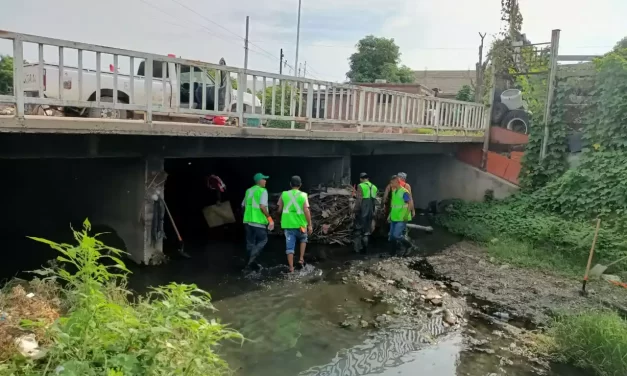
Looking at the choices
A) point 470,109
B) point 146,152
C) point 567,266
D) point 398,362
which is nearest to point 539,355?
point 398,362

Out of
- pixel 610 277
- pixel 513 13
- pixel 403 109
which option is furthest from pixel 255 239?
pixel 513 13

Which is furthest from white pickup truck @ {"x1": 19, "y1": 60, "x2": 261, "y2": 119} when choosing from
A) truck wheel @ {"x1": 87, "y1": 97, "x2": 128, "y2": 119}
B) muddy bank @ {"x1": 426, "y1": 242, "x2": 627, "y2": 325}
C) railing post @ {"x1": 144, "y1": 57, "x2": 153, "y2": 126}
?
muddy bank @ {"x1": 426, "y1": 242, "x2": 627, "y2": 325}

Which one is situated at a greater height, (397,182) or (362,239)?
(397,182)

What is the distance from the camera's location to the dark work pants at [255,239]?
838cm

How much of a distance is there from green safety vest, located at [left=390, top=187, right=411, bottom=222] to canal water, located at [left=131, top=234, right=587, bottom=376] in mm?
1734

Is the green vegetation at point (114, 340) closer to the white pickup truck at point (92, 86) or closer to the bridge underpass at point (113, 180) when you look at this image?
the bridge underpass at point (113, 180)

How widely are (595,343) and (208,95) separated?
7.91 meters

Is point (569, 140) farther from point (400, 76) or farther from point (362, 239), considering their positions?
point (400, 76)

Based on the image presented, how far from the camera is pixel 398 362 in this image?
5.46 meters

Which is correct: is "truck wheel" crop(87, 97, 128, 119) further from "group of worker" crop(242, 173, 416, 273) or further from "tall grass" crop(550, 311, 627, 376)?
"tall grass" crop(550, 311, 627, 376)

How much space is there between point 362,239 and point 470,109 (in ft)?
21.0

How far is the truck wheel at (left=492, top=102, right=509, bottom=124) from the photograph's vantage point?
15008mm

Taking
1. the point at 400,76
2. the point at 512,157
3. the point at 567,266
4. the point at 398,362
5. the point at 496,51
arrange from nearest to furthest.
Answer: the point at 398,362, the point at 567,266, the point at 512,157, the point at 496,51, the point at 400,76

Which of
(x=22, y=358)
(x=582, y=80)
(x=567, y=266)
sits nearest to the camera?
(x=22, y=358)
